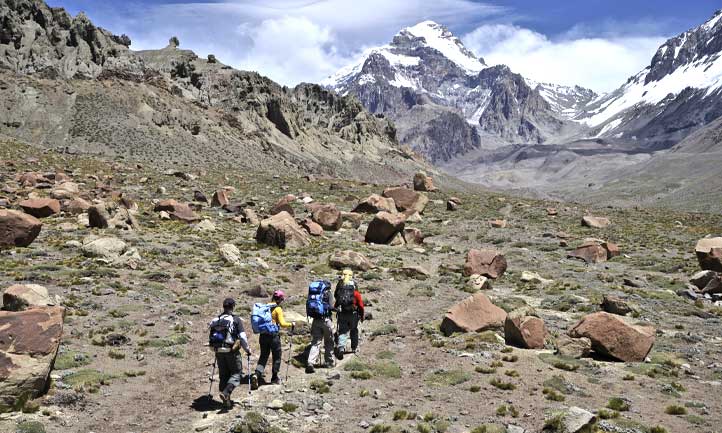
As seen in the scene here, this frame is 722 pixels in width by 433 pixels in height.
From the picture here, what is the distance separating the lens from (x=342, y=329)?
17.4 m

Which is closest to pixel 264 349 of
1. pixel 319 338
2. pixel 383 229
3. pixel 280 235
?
pixel 319 338

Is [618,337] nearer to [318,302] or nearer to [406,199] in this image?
[318,302]

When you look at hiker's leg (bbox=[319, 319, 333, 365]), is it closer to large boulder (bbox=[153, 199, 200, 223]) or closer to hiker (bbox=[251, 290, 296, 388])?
hiker (bbox=[251, 290, 296, 388])

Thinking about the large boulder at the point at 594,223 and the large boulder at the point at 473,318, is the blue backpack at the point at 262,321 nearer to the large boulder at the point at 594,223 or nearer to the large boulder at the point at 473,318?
the large boulder at the point at 473,318

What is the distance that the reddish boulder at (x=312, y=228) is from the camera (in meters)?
41.0

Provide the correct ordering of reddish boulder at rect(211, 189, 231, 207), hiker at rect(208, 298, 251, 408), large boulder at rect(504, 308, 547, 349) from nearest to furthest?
hiker at rect(208, 298, 251, 408) < large boulder at rect(504, 308, 547, 349) < reddish boulder at rect(211, 189, 231, 207)

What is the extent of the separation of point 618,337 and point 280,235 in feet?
77.7

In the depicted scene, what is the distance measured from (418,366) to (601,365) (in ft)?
18.4

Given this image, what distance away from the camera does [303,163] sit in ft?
474

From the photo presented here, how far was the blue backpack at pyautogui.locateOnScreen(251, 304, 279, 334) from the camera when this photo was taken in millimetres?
14033

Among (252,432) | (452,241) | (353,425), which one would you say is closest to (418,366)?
→ (353,425)

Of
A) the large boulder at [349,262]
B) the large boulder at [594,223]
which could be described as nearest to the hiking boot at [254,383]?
the large boulder at [349,262]

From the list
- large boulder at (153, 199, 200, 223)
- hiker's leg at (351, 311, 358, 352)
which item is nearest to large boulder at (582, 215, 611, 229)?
large boulder at (153, 199, 200, 223)

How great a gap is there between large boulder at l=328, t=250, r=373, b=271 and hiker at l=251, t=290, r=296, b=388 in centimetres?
1609
